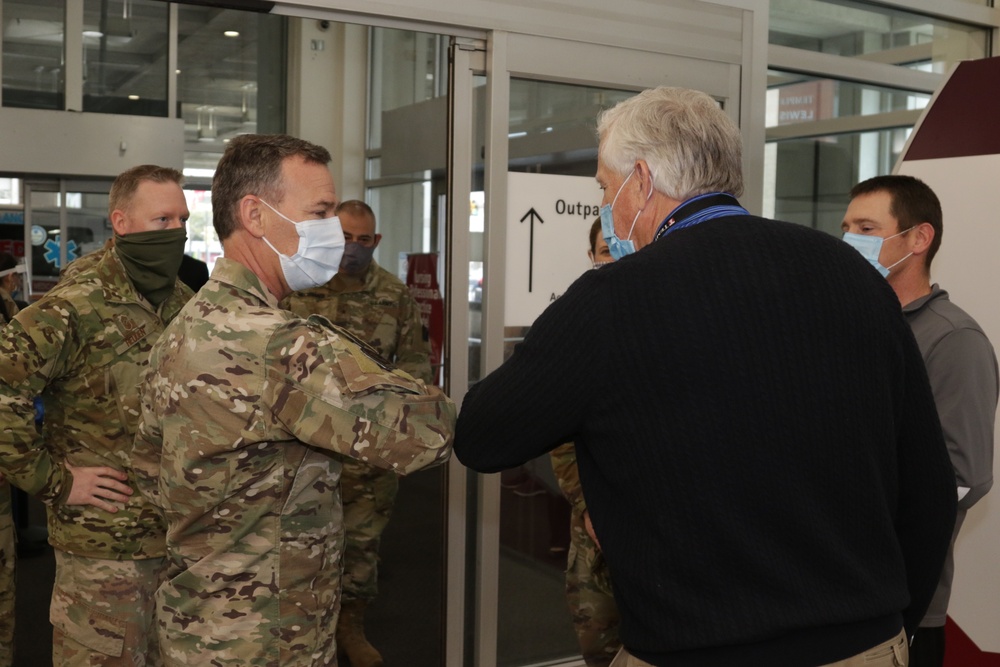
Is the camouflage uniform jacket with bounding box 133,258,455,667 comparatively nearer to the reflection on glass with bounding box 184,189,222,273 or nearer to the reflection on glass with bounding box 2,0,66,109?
the reflection on glass with bounding box 2,0,66,109

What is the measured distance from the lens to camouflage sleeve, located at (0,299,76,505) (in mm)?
2340

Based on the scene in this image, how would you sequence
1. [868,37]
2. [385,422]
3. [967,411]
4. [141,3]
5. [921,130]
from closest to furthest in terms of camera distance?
1. [385,422]
2. [967,411]
3. [921,130]
4. [868,37]
5. [141,3]

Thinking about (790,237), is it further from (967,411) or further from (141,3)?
(141,3)

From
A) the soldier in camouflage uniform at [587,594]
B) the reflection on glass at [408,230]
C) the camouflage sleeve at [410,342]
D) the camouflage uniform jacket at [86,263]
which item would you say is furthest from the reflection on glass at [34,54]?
the soldier in camouflage uniform at [587,594]

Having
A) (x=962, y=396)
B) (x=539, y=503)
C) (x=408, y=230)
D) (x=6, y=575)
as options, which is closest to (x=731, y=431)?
(x=962, y=396)

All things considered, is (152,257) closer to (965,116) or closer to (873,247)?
(873,247)

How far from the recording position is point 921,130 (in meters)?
3.55

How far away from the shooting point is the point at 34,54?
6.60 meters

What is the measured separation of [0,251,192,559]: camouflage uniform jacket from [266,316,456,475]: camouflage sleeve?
107cm

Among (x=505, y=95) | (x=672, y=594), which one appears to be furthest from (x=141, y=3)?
(x=672, y=594)

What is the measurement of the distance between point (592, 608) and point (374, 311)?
6.72 feet

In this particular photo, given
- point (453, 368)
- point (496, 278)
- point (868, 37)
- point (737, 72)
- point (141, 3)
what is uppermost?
point (141, 3)

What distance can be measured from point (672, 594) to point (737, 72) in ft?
9.28

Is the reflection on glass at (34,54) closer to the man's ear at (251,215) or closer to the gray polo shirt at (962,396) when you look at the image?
the man's ear at (251,215)
